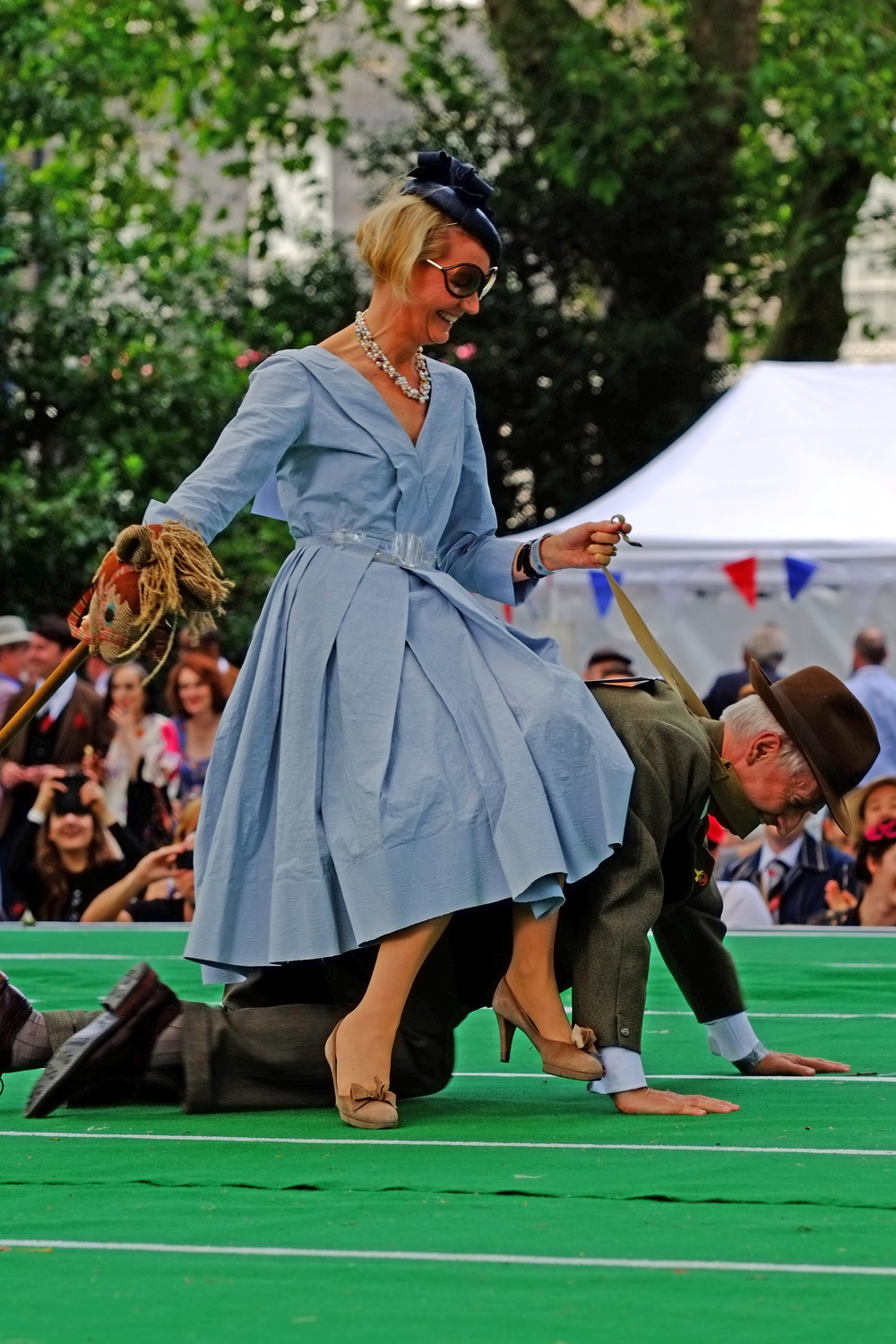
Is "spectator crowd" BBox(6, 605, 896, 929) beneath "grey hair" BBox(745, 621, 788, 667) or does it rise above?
beneath

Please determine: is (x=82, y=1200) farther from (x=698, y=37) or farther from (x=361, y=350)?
(x=698, y=37)

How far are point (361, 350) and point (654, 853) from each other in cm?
121

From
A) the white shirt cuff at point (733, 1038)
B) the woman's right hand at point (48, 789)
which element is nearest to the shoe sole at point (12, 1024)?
the white shirt cuff at point (733, 1038)

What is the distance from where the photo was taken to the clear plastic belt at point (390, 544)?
4.24m

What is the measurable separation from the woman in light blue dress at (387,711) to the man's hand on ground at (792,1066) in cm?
91

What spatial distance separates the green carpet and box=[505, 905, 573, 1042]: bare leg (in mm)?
210

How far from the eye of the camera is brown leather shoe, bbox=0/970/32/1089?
13.6 ft

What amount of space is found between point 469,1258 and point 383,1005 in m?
1.13

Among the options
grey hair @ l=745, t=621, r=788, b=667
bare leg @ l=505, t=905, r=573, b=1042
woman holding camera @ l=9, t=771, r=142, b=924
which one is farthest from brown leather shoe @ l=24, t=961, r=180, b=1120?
grey hair @ l=745, t=621, r=788, b=667

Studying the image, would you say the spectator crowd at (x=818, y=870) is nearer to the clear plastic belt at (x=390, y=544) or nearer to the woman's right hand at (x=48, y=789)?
the woman's right hand at (x=48, y=789)

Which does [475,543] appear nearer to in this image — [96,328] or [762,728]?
[762,728]

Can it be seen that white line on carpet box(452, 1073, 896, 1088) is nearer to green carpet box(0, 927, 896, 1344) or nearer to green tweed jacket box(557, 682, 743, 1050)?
green carpet box(0, 927, 896, 1344)

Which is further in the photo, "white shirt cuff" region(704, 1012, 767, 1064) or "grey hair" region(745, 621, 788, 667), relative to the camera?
"grey hair" region(745, 621, 788, 667)

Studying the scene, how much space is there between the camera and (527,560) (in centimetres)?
443
